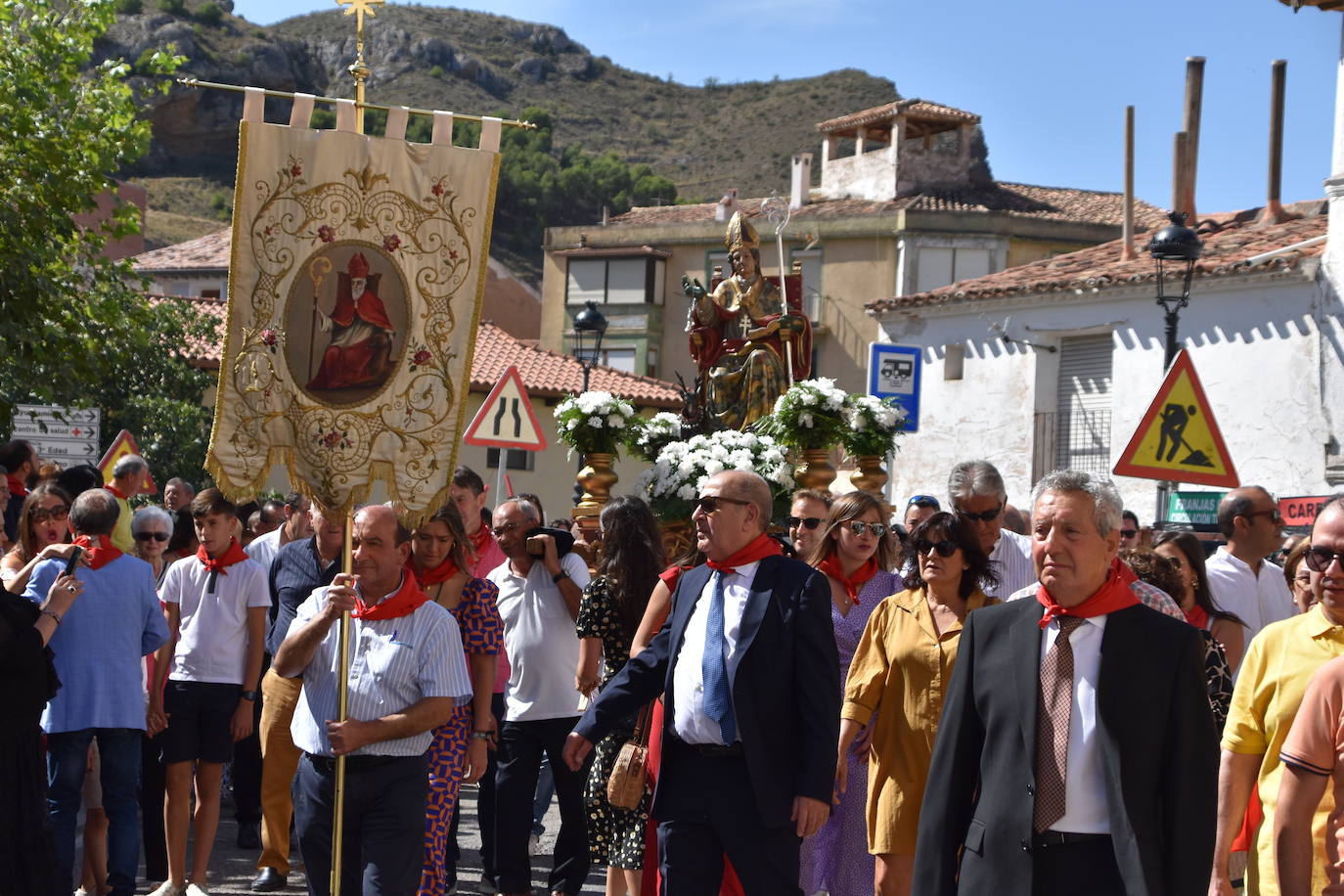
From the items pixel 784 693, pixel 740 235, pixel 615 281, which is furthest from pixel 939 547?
pixel 615 281

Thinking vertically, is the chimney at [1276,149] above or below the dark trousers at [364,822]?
above

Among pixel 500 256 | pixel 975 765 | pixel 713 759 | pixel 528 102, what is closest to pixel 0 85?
pixel 713 759

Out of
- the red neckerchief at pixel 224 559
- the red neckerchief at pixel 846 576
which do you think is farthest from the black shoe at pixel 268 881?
the red neckerchief at pixel 846 576

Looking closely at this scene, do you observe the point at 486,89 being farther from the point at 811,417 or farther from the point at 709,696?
the point at 709,696

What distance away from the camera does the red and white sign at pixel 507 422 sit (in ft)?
46.3

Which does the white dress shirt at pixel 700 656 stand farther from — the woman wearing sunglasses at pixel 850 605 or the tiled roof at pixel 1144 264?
the tiled roof at pixel 1144 264

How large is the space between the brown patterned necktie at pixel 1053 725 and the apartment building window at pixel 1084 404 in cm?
2750

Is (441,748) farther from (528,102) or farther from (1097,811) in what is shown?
(528,102)

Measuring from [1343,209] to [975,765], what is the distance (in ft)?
74.7

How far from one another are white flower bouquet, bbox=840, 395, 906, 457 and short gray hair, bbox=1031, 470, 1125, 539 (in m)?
7.01

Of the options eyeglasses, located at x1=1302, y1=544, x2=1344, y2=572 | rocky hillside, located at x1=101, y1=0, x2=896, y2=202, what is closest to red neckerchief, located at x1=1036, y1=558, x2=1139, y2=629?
eyeglasses, located at x1=1302, y1=544, x2=1344, y2=572

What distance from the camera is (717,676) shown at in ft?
19.7

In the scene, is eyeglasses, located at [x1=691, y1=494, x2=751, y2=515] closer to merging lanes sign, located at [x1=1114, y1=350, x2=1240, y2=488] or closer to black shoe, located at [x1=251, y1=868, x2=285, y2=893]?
black shoe, located at [x1=251, y1=868, x2=285, y2=893]

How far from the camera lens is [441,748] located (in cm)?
748
